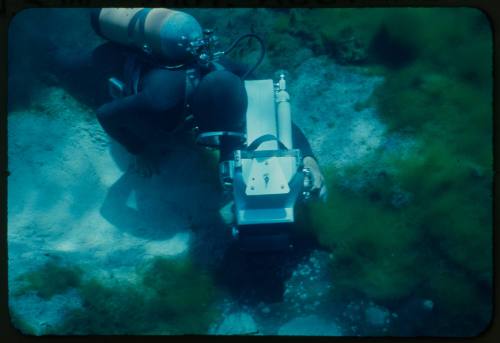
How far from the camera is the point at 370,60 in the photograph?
14.4 feet

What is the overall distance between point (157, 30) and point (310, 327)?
2678 millimetres

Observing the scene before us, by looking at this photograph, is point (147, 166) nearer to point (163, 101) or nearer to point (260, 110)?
point (163, 101)

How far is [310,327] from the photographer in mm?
3555

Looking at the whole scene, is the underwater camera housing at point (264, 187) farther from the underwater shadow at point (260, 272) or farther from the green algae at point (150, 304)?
the green algae at point (150, 304)

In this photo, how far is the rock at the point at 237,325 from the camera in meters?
3.56

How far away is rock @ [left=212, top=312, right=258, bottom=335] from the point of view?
3559mm

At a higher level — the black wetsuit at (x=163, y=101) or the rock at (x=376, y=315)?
the black wetsuit at (x=163, y=101)

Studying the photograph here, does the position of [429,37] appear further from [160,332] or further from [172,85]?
[160,332]

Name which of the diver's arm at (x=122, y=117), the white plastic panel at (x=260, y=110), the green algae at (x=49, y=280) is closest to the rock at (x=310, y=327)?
the white plastic panel at (x=260, y=110)

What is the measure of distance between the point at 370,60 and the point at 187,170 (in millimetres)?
2226

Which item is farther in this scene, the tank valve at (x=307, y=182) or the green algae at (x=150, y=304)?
the green algae at (x=150, y=304)

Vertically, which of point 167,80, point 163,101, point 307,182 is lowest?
point 307,182

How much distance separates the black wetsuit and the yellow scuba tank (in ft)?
0.46

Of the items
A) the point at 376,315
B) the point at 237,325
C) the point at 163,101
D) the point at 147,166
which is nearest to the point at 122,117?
the point at 163,101
